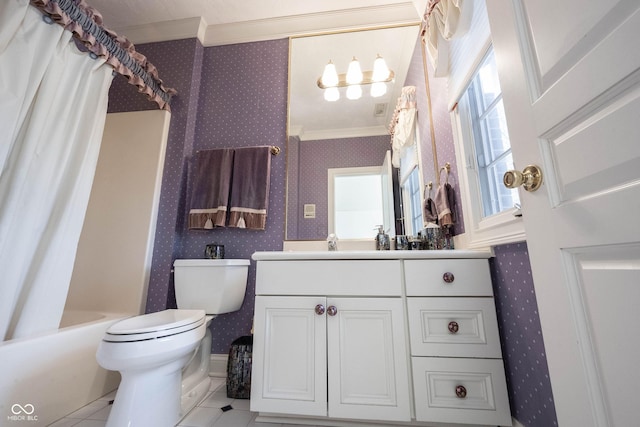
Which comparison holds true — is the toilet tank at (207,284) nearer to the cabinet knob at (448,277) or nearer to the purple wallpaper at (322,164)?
the purple wallpaper at (322,164)

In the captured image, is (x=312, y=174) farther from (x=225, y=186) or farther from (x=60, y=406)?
(x=60, y=406)

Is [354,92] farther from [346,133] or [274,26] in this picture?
[274,26]

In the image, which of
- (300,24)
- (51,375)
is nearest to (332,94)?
(300,24)

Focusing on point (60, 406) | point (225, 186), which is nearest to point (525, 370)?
point (225, 186)

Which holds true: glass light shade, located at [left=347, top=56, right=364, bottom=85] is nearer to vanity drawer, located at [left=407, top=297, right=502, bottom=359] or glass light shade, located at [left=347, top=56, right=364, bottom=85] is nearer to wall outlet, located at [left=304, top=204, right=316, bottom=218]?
wall outlet, located at [left=304, top=204, right=316, bottom=218]

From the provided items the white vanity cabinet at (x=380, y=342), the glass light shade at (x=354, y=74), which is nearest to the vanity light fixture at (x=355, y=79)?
the glass light shade at (x=354, y=74)

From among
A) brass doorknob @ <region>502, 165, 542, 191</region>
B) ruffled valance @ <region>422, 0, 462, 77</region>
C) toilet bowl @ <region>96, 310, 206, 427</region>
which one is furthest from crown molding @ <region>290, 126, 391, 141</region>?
toilet bowl @ <region>96, 310, 206, 427</region>

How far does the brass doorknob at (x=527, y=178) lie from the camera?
1.62 ft

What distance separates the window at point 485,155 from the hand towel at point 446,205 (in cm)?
8

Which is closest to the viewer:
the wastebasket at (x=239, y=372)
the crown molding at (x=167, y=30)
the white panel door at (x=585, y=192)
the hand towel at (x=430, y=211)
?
the white panel door at (x=585, y=192)

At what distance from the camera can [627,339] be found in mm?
357

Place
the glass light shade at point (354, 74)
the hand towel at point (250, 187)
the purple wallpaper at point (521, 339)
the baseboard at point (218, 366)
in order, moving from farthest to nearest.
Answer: the glass light shade at point (354, 74)
the hand towel at point (250, 187)
the baseboard at point (218, 366)
the purple wallpaper at point (521, 339)

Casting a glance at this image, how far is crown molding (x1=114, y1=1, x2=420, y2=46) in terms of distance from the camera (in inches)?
67.4

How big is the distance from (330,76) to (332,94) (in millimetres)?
132
